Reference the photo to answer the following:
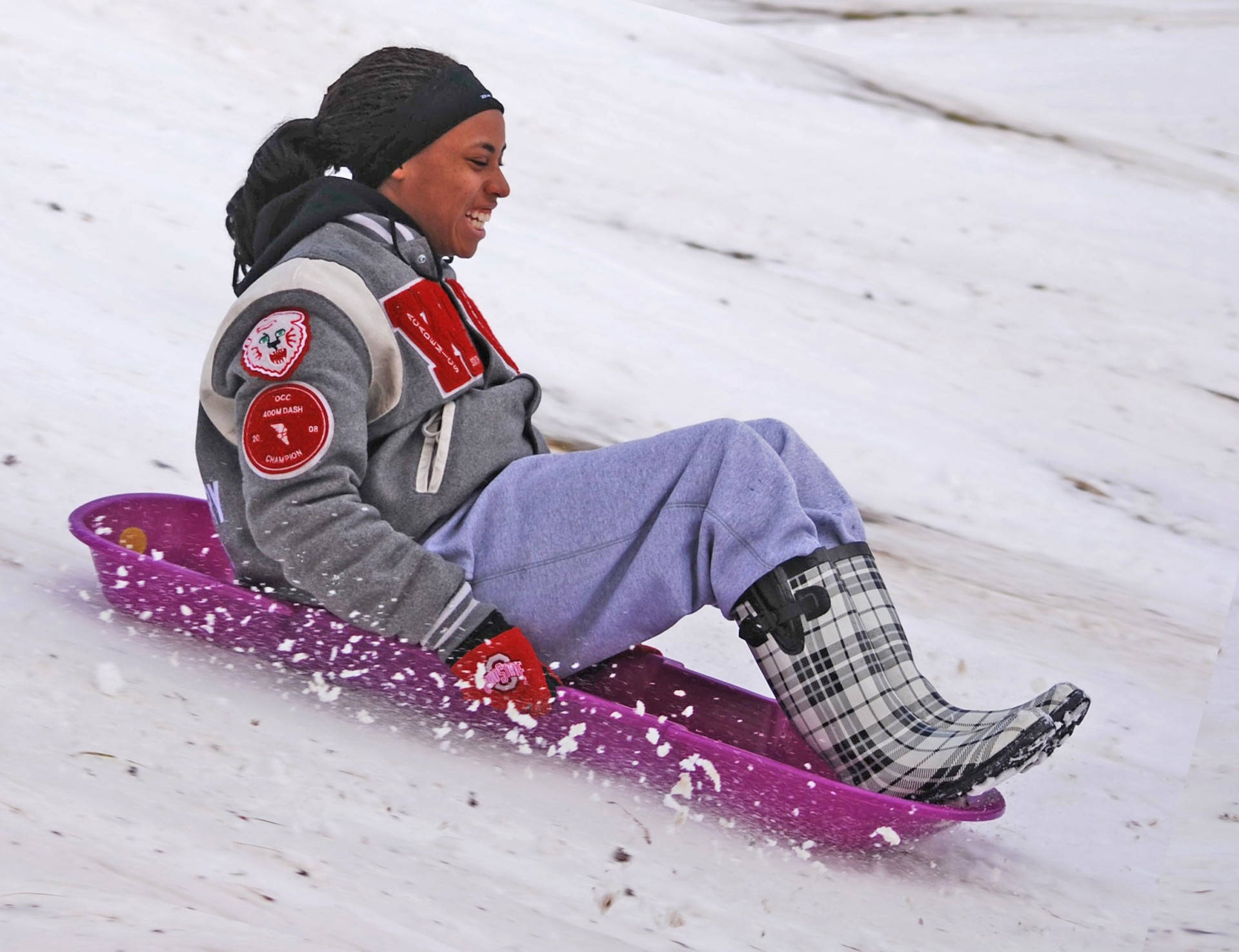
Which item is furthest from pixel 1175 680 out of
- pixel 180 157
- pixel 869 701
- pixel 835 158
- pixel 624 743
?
pixel 180 157

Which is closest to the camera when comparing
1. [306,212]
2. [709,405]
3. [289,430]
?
[289,430]

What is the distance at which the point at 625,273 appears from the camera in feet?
8.44

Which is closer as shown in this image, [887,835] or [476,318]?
[887,835]

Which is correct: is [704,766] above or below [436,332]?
below

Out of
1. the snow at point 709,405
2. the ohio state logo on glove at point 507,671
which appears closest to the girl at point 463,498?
the ohio state logo on glove at point 507,671

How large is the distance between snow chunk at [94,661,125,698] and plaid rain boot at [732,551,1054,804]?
550mm

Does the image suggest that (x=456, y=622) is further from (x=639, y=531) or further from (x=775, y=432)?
(x=775, y=432)

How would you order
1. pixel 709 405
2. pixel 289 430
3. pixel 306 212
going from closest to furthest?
pixel 289 430 < pixel 306 212 < pixel 709 405

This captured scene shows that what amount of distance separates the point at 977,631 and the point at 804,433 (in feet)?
1.77

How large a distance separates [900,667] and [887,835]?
5.6 inches

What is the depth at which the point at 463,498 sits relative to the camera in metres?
1.26

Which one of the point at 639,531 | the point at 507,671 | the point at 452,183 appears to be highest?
the point at 452,183

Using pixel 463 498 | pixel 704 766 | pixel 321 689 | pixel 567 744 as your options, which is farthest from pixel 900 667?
pixel 321 689

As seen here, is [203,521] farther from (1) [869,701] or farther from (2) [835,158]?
(2) [835,158]
